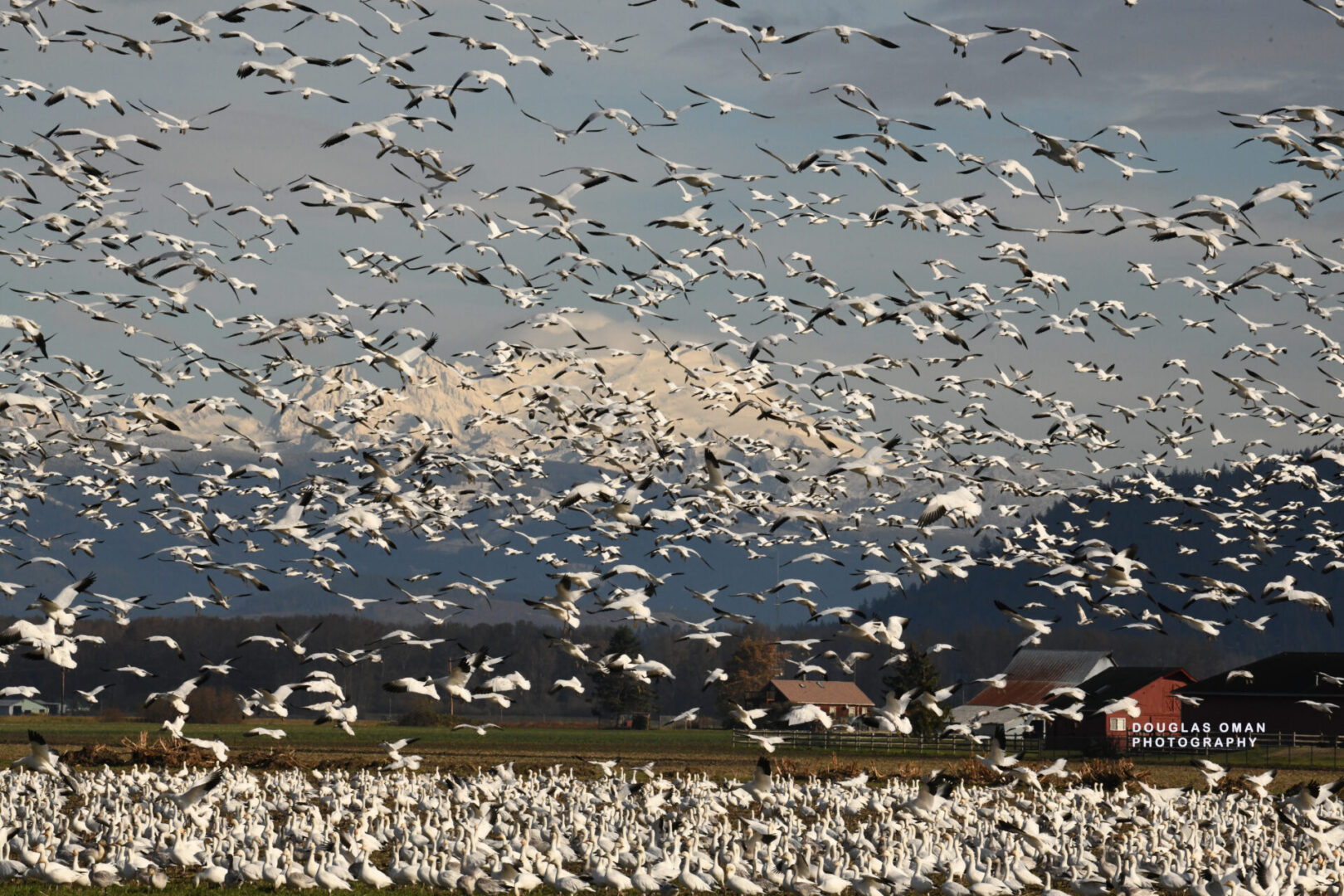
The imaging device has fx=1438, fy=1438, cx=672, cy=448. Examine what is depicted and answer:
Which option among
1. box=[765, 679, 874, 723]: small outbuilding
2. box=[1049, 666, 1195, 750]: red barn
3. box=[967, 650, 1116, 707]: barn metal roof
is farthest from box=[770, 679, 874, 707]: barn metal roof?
box=[1049, 666, 1195, 750]: red barn

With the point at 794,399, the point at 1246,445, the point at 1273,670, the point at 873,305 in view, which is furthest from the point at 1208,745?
the point at 873,305

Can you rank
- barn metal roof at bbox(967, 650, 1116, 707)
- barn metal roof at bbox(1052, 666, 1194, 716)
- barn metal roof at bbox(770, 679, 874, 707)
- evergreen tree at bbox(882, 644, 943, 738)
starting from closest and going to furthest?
evergreen tree at bbox(882, 644, 943, 738) < barn metal roof at bbox(1052, 666, 1194, 716) < barn metal roof at bbox(967, 650, 1116, 707) < barn metal roof at bbox(770, 679, 874, 707)

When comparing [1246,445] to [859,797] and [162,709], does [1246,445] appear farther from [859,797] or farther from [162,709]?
[162,709]

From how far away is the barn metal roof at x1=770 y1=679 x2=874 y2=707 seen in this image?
3895 inches

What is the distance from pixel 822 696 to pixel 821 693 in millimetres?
641

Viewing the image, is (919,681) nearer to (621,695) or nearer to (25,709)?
(621,695)

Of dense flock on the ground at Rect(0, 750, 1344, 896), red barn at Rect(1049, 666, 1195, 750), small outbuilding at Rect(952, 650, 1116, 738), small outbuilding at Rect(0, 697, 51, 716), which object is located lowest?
small outbuilding at Rect(0, 697, 51, 716)

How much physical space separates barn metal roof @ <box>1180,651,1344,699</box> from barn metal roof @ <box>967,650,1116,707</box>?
9.66 metres

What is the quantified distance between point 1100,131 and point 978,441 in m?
14.9

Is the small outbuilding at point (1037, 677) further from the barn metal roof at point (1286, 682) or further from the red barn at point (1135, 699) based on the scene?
the barn metal roof at point (1286, 682)

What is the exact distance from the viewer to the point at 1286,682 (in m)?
77.8

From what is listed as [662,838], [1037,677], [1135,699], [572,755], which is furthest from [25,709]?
[662,838]

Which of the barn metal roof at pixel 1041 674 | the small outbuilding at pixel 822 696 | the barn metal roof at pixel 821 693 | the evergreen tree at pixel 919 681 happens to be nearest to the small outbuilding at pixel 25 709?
the barn metal roof at pixel 821 693

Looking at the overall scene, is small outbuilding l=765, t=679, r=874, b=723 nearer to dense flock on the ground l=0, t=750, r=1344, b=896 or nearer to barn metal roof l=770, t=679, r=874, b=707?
barn metal roof l=770, t=679, r=874, b=707
